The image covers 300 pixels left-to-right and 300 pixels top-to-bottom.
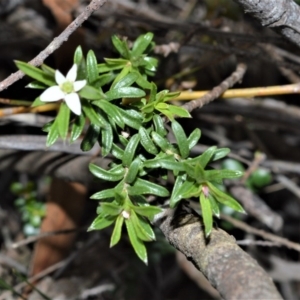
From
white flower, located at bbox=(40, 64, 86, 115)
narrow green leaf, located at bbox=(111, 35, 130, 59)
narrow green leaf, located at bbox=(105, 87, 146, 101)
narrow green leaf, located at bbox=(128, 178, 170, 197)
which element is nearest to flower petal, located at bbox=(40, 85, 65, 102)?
white flower, located at bbox=(40, 64, 86, 115)

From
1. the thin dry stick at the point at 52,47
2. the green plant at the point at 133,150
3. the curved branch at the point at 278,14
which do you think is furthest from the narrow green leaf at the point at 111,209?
the curved branch at the point at 278,14

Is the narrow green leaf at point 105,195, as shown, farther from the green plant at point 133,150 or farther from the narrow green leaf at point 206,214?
the narrow green leaf at point 206,214

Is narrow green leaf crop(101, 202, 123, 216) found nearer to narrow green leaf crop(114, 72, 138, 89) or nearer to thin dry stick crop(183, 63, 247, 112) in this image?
narrow green leaf crop(114, 72, 138, 89)

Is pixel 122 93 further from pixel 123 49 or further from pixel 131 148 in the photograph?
pixel 123 49

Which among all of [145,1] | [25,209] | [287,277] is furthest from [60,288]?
[145,1]

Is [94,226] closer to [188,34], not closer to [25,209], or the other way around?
[188,34]
